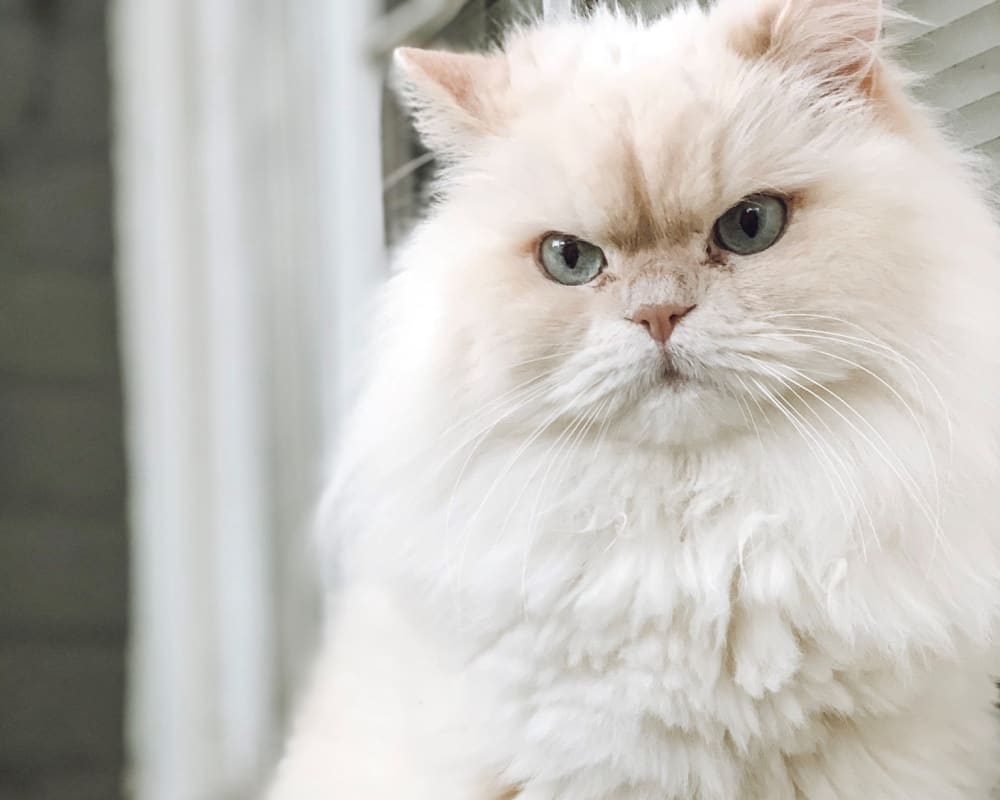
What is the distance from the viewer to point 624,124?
865mm

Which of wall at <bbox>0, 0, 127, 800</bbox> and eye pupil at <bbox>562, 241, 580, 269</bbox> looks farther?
wall at <bbox>0, 0, 127, 800</bbox>

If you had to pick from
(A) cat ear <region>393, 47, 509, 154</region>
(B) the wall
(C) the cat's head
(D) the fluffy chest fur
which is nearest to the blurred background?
(B) the wall

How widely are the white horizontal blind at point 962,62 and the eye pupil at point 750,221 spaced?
1.10 ft

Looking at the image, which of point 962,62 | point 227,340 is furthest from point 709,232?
point 227,340

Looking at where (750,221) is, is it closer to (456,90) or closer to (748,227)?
(748,227)

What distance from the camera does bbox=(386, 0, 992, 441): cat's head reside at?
807mm

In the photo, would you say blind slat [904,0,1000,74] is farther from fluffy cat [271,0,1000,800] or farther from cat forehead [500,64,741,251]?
cat forehead [500,64,741,251]

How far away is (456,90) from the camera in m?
0.94

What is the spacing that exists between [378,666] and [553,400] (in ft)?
1.32

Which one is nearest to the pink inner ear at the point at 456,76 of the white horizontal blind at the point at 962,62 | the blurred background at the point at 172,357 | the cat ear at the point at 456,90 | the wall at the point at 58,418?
the cat ear at the point at 456,90

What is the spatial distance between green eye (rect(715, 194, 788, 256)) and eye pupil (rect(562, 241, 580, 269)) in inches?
4.9

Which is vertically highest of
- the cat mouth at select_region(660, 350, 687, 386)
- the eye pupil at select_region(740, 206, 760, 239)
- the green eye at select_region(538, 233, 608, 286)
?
the eye pupil at select_region(740, 206, 760, 239)

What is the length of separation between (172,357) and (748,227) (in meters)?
1.22

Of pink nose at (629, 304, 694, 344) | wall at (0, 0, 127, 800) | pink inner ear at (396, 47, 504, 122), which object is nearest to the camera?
pink nose at (629, 304, 694, 344)
